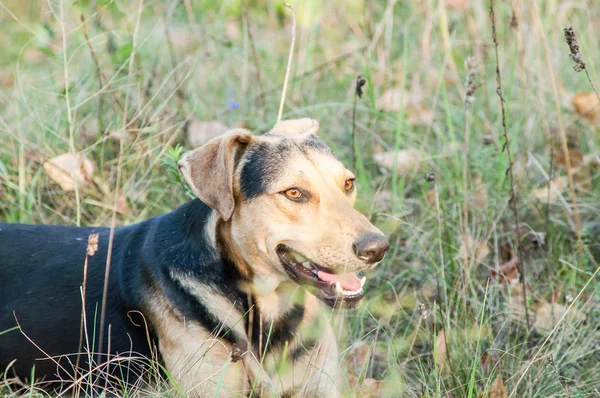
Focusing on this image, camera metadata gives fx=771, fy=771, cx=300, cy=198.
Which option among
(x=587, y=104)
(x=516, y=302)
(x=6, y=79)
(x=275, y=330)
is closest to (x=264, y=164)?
(x=275, y=330)

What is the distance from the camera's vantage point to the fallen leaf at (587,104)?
216 inches

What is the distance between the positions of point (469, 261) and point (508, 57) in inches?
109

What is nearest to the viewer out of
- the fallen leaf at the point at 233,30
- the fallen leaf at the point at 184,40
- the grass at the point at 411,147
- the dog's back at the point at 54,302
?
the dog's back at the point at 54,302

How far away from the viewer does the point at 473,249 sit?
4387mm

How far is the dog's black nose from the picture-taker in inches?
126

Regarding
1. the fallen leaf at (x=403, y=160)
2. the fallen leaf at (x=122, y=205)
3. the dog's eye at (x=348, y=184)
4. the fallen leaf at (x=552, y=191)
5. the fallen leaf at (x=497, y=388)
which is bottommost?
the fallen leaf at (x=122, y=205)

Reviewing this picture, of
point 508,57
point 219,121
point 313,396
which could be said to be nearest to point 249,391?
point 313,396

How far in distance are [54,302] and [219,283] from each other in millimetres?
890

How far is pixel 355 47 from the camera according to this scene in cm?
719

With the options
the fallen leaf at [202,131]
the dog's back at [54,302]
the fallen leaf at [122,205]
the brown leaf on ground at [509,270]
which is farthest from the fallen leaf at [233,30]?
the dog's back at [54,302]

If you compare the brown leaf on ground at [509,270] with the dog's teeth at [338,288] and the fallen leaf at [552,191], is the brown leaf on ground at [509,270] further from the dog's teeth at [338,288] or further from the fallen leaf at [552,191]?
the dog's teeth at [338,288]

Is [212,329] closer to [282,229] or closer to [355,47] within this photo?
[282,229]

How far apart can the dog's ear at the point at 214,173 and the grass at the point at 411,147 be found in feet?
3.08

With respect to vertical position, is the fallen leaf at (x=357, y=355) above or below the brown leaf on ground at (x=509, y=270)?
below
